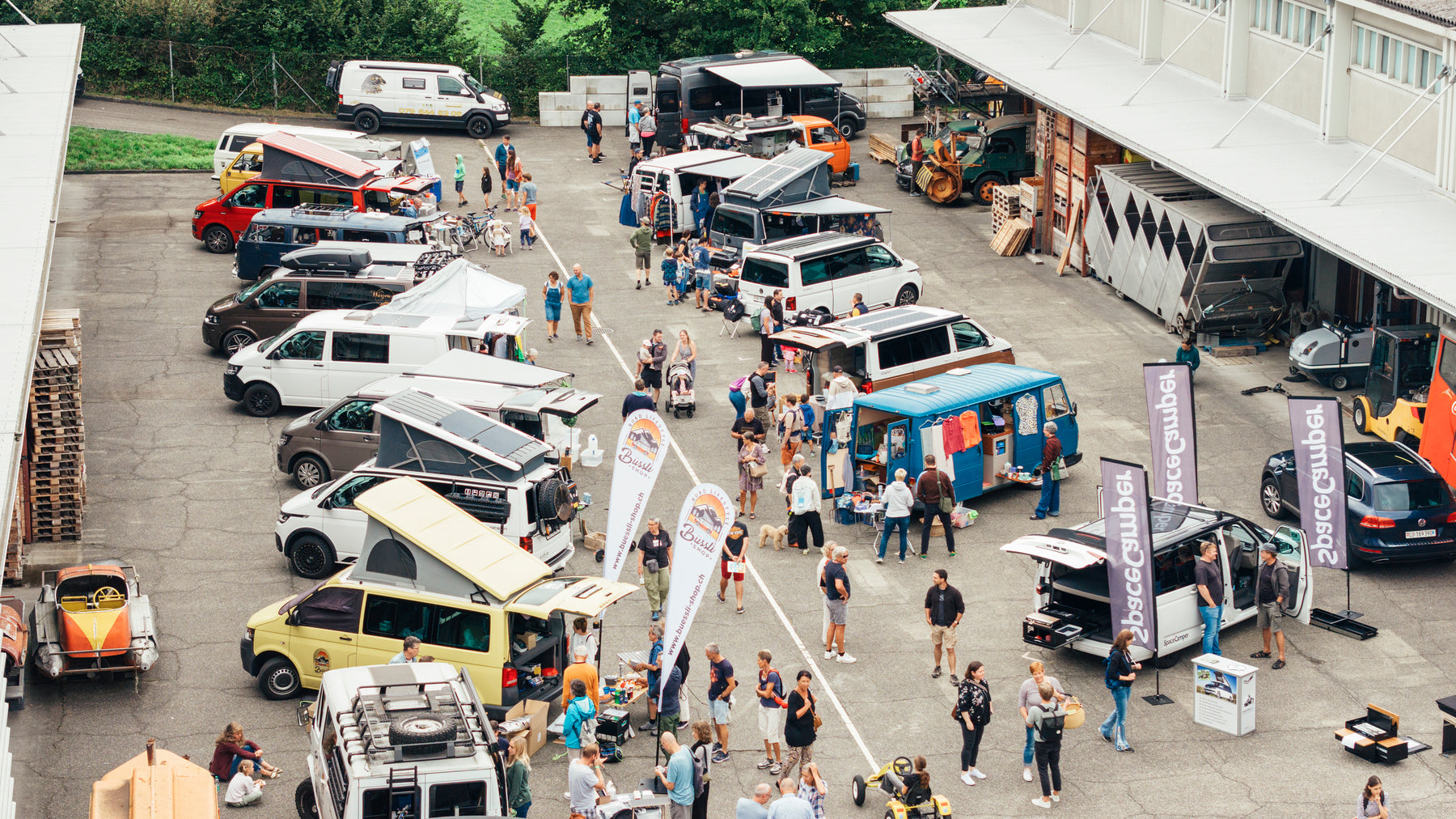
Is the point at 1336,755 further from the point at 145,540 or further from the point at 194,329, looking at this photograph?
the point at 194,329

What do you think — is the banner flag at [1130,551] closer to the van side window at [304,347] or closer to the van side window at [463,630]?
the van side window at [463,630]

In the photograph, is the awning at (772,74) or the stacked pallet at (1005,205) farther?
the awning at (772,74)

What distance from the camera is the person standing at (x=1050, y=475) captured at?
83.8 feet

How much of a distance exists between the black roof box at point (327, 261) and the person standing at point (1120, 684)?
64.0 feet

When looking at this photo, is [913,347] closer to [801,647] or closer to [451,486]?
[801,647]

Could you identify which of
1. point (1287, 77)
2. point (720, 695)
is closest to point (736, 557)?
point (720, 695)

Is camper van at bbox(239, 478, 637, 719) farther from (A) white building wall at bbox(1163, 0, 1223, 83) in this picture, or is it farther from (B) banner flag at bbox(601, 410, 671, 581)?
(A) white building wall at bbox(1163, 0, 1223, 83)

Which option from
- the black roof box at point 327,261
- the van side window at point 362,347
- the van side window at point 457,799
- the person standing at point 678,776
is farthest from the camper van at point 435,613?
the black roof box at point 327,261

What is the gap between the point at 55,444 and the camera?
24.9 m

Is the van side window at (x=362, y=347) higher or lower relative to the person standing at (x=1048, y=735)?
higher

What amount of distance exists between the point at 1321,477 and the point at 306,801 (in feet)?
44.1

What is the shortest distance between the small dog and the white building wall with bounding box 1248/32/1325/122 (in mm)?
14413

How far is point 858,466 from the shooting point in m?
26.1

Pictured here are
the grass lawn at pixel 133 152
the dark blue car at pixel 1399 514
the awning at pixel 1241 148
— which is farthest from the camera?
the grass lawn at pixel 133 152
